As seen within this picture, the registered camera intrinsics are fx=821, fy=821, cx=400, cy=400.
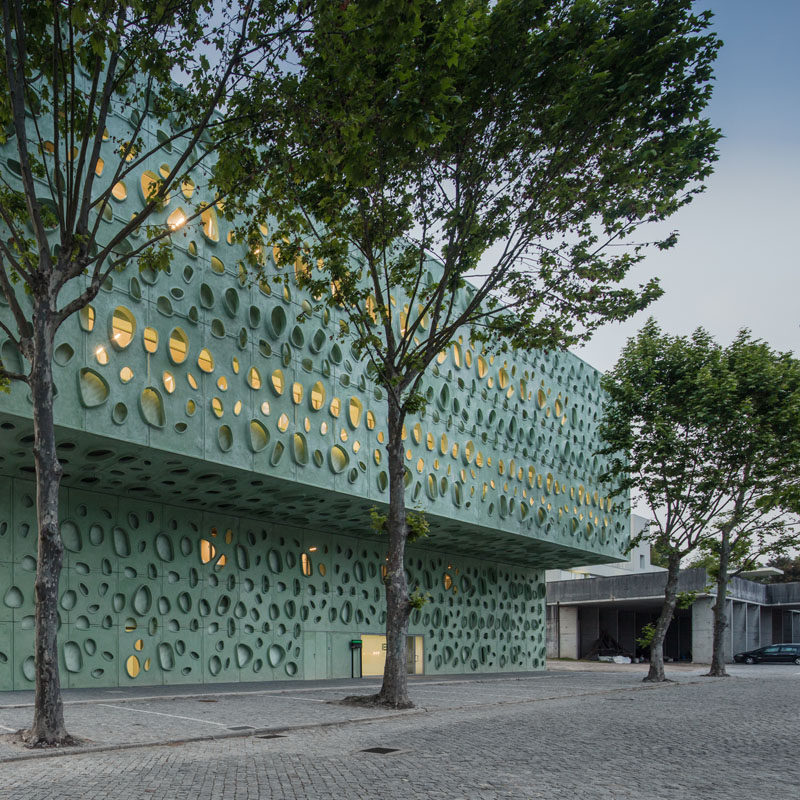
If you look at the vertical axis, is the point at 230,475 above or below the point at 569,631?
above

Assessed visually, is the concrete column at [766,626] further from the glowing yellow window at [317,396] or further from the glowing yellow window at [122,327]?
the glowing yellow window at [122,327]

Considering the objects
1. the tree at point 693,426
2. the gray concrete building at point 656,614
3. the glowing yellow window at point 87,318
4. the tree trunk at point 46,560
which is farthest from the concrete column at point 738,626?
the tree trunk at point 46,560

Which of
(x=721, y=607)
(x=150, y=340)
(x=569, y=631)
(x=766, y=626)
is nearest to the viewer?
(x=150, y=340)

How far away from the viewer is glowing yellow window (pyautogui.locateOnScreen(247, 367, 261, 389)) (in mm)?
20203

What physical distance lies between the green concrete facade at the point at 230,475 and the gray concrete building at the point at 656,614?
70.2ft

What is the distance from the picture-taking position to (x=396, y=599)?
17141mm

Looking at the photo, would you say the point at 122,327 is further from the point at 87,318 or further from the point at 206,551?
the point at 206,551

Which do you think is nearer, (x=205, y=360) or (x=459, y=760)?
(x=459, y=760)

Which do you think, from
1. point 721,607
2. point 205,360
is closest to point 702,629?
point 721,607

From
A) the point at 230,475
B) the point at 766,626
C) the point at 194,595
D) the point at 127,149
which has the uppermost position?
the point at 127,149

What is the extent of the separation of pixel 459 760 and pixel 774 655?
46886 millimetres

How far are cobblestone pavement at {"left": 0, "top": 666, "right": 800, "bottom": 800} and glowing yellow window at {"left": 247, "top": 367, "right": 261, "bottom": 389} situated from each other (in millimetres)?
7325

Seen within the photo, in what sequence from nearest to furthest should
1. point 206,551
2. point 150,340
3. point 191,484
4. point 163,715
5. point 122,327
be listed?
1. point 163,715
2. point 122,327
3. point 150,340
4. point 191,484
5. point 206,551

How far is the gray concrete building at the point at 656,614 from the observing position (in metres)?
52.2
